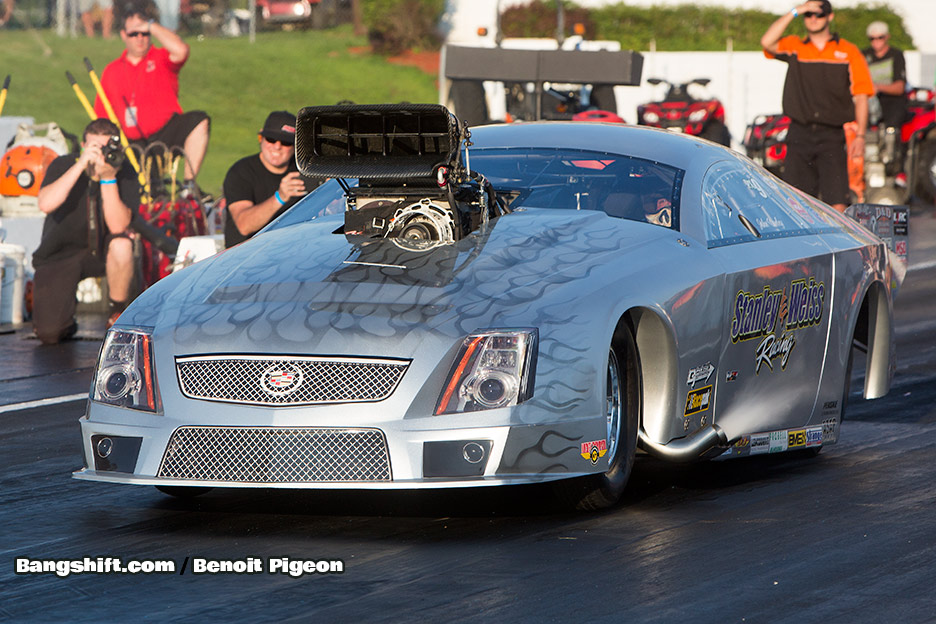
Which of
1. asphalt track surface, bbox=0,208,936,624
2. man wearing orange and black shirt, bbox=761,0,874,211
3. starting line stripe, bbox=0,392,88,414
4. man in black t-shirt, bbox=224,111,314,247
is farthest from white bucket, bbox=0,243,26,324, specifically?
man wearing orange and black shirt, bbox=761,0,874,211

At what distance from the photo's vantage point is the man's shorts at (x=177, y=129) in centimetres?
1463

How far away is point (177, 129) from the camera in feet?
48.6

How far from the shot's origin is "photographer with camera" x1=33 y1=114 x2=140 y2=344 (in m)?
11.6

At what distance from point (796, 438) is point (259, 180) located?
518 centimetres

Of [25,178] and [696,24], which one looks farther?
[696,24]

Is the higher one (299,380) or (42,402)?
(299,380)

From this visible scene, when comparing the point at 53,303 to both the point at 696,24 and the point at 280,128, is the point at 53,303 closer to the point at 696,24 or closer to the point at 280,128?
the point at 280,128

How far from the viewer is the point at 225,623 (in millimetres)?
4438

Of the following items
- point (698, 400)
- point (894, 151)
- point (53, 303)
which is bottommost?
point (894, 151)

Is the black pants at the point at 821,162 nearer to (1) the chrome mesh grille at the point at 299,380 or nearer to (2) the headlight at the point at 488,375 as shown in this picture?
(2) the headlight at the point at 488,375

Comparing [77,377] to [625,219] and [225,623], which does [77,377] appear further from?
[225,623]

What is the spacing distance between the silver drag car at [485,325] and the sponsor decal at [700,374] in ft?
0.04

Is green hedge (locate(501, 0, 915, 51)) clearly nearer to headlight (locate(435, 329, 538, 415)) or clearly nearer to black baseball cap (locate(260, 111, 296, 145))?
black baseball cap (locate(260, 111, 296, 145))

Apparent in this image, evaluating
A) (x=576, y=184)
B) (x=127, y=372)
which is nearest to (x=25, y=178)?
(x=576, y=184)
